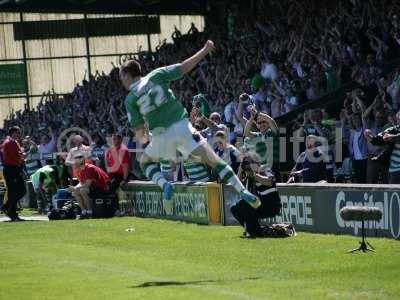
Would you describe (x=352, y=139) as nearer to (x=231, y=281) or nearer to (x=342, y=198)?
(x=342, y=198)

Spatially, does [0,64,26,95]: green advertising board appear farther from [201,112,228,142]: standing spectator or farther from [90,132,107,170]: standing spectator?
[201,112,228,142]: standing spectator

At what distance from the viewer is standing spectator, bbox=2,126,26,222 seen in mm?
23172

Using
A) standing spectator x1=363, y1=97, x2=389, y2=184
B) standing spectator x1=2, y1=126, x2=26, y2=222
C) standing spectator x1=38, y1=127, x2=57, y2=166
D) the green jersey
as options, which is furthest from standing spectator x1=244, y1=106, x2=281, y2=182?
standing spectator x1=38, y1=127, x2=57, y2=166

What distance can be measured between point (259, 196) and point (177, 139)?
9.41 ft

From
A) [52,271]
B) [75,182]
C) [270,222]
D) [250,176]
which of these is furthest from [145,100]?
[75,182]

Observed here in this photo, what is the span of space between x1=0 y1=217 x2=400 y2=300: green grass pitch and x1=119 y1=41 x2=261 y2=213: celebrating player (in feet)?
3.10

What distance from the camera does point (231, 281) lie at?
1134cm

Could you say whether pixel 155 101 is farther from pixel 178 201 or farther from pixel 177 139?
pixel 178 201

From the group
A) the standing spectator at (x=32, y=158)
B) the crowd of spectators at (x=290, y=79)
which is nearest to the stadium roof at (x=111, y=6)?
the crowd of spectators at (x=290, y=79)

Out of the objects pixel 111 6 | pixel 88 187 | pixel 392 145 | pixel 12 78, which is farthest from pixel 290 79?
pixel 12 78

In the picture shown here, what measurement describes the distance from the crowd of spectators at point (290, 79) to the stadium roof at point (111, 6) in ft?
5.74

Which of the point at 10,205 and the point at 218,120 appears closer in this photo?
the point at 218,120

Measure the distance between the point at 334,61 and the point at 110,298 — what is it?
45.0ft

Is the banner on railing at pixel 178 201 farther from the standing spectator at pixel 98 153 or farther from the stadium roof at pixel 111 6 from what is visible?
the stadium roof at pixel 111 6
